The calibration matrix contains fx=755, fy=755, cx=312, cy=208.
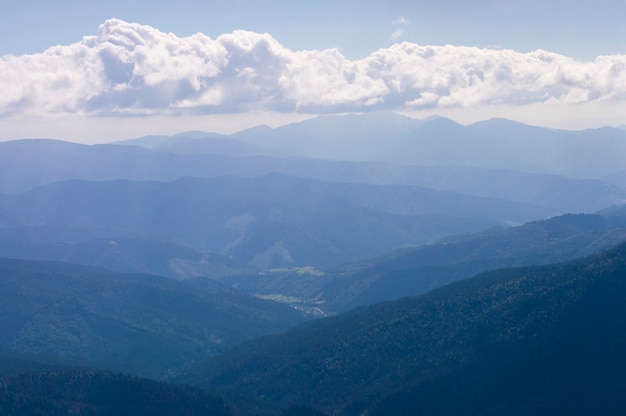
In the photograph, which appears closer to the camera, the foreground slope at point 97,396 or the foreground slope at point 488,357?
the foreground slope at point 488,357

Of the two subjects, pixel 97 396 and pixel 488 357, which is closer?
pixel 97 396

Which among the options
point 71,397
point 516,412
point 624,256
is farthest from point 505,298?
point 71,397

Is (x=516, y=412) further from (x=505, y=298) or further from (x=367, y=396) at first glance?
(x=505, y=298)

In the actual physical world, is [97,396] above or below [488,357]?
below

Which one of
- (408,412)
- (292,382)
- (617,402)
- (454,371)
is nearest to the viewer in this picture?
(617,402)

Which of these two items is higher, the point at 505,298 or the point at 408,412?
the point at 505,298

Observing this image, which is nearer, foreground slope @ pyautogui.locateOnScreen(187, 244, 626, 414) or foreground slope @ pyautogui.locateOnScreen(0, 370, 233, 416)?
foreground slope @ pyautogui.locateOnScreen(187, 244, 626, 414)

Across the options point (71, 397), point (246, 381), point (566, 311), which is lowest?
point (246, 381)

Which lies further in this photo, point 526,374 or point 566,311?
point 566,311
